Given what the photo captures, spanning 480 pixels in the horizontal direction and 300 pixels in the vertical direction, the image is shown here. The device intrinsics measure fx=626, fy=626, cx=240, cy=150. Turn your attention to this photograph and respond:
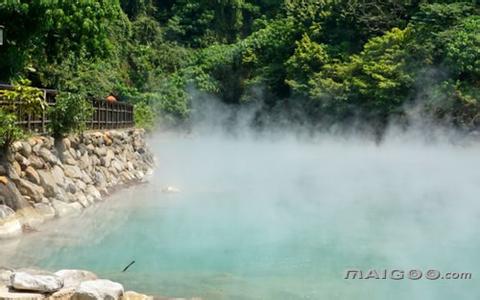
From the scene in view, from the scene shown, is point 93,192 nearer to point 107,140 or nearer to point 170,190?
point 170,190

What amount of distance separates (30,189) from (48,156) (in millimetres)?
1331

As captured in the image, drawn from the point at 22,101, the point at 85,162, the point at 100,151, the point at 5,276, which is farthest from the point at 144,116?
the point at 5,276

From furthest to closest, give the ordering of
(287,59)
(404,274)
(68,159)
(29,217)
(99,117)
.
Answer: (287,59)
(99,117)
(68,159)
(29,217)
(404,274)

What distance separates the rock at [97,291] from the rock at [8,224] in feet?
10.2

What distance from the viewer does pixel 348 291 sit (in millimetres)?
6332

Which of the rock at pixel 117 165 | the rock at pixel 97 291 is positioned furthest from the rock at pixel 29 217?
the rock at pixel 117 165

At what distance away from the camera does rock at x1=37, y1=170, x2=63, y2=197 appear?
10.0 metres

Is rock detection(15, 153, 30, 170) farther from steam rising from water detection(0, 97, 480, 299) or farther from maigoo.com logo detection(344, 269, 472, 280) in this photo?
maigoo.com logo detection(344, 269, 472, 280)

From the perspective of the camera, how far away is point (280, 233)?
9164 mm

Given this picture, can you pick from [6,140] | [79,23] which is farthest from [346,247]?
[79,23]

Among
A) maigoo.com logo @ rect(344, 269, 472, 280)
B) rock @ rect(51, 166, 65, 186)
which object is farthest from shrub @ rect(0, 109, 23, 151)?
maigoo.com logo @ rect(344, 269, 472, 280)

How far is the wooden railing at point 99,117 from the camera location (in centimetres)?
1069

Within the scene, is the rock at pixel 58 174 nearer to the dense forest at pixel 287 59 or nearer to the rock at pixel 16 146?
the rock at pixel 16 146

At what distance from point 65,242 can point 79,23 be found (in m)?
6.68
